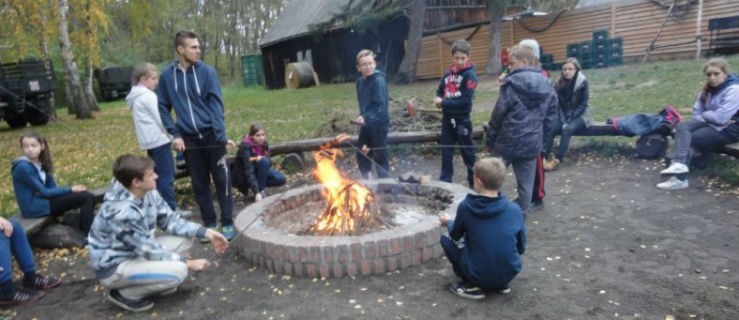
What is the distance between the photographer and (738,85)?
5582mm

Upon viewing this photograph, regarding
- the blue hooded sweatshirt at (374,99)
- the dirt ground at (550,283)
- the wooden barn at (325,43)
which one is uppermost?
the wooden barn at (325,43)

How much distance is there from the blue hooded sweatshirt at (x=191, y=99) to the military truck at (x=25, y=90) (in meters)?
12.0

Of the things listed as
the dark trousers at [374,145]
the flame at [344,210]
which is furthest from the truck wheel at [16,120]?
the flame at [344,210]

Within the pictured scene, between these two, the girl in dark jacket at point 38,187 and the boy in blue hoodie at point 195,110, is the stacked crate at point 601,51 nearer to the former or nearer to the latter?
the boy in blue hoodie at point 195,110

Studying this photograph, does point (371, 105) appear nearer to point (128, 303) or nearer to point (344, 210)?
point (344, 210)

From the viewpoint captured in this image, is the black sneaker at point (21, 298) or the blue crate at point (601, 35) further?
the blue crate at point (601, 35)

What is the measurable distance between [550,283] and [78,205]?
14.5 ft

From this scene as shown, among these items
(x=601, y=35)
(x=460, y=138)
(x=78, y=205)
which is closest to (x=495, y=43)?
(x=601, y=35)

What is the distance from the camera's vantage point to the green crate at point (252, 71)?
3391 cm

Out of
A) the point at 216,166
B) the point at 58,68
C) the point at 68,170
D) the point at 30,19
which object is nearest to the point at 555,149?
the point at 216,166

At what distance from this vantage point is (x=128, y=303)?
3676 millimetres

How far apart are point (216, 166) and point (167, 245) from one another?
1.11 meters

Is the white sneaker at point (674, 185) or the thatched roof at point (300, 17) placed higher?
the thatched roof at point (300, 17)

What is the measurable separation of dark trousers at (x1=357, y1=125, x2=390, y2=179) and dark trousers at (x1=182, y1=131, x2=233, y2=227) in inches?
62.6
